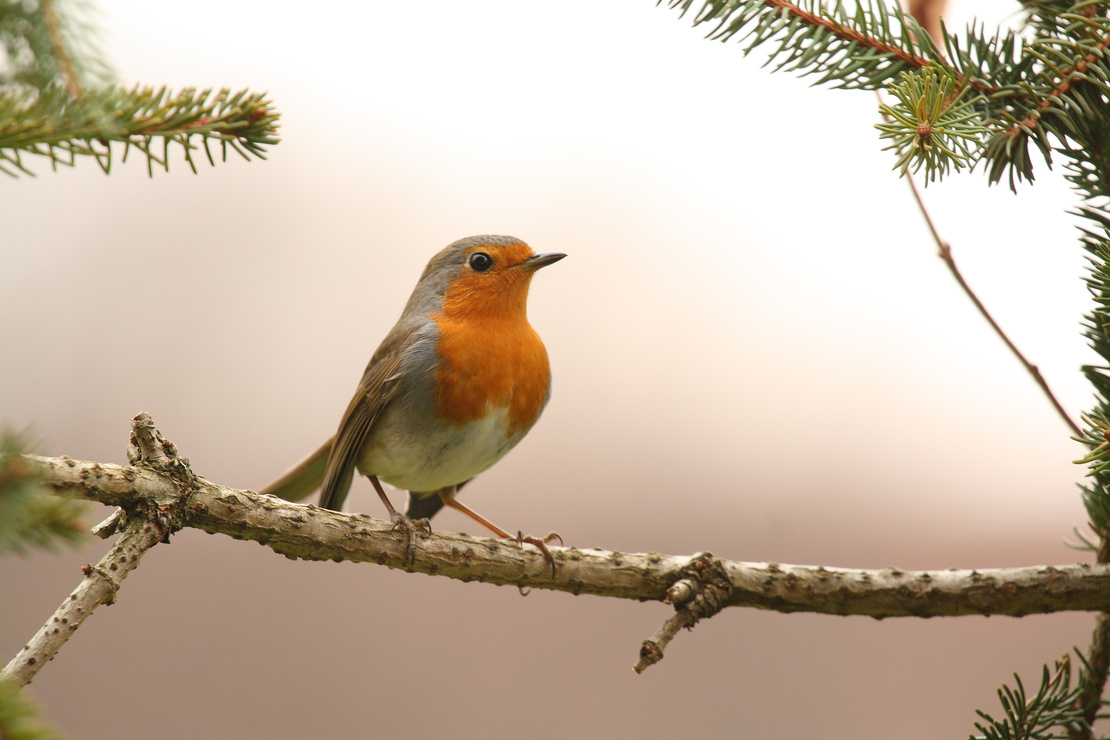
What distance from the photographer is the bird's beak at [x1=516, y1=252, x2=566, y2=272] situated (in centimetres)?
254

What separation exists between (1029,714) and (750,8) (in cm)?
140

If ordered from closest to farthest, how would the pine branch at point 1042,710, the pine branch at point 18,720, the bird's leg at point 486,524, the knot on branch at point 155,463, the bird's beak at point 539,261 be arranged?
the pine branch at point 18,720
the knot on branch at point 155,463
the pine branch at point 1042,710
the bird's leg at point 486,524
the bird's beak at point 539,261

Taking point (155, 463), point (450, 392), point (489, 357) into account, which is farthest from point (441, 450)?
point (155, 463)

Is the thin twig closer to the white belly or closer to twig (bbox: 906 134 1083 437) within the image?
twig (bbox: 906 134 1083 437)

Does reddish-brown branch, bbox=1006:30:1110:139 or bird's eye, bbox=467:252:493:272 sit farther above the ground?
bird's eye, bbox=467:252:493:272

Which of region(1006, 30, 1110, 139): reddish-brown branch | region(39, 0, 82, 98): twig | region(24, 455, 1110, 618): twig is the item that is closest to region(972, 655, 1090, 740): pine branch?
region(24, 455, 1110, 618): twig

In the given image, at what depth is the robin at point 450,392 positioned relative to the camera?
2336 mm

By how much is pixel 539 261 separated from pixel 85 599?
1.75 m

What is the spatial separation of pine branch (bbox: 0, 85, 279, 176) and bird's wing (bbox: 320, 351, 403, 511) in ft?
3.86

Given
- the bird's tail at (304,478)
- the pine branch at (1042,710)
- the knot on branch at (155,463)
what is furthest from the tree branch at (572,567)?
the bird's tail at (304,478)

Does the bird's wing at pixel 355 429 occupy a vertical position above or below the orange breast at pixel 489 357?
below

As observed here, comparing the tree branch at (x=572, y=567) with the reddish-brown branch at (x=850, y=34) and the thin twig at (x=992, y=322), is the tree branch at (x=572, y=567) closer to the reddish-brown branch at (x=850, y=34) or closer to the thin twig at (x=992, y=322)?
the thin twig at (x=992, y=322)

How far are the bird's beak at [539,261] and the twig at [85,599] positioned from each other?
1.55m

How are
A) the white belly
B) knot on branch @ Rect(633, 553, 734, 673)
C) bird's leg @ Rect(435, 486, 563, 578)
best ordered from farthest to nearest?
the white belly < bird's leg @ Rect(435, 486, 563, 578) < knot on branch @ Rect(633, 553, 734, 673)
